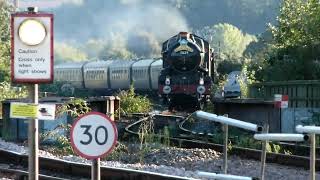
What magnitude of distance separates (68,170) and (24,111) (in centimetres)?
602

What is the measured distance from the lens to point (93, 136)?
5.22 meters

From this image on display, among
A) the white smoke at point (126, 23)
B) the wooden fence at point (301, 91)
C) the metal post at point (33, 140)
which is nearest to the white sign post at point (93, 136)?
the metal post at point (33, 140)

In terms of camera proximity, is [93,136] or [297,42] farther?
[297,42]

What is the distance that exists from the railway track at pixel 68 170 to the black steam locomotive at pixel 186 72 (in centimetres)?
1383

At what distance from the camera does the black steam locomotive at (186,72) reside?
25719 millimetres

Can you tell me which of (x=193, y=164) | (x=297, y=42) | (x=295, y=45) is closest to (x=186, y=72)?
(x=295, y=45)

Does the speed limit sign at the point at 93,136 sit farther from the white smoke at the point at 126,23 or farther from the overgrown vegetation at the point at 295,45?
the white smoke at the point at 126,23

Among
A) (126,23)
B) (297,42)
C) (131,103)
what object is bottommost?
(131,103)

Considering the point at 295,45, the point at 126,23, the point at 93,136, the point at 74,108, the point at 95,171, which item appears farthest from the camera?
the point at 126,23

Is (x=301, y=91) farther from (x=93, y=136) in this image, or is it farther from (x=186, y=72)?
(x=93, y=136)

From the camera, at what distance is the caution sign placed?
5.06m

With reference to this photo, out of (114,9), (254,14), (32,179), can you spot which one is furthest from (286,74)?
(254,14)

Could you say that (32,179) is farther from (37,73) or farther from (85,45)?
(85,45)

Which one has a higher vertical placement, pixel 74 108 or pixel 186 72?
pixel 186 72
